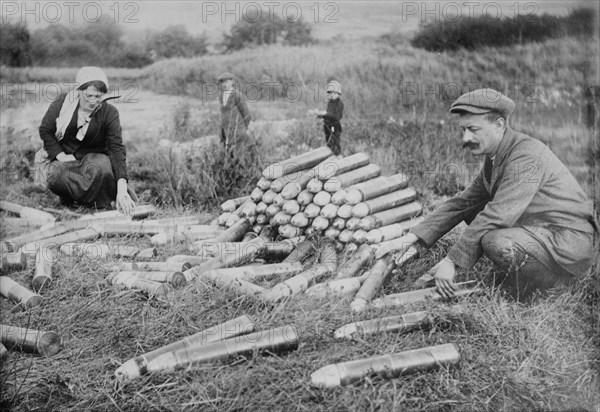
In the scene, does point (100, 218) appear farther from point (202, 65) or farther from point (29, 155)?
point (202, 65)

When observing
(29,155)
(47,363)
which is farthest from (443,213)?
(29,155)

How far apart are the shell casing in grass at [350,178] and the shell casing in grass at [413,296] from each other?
1496 mm

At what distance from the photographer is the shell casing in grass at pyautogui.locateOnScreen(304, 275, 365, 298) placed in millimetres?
5094

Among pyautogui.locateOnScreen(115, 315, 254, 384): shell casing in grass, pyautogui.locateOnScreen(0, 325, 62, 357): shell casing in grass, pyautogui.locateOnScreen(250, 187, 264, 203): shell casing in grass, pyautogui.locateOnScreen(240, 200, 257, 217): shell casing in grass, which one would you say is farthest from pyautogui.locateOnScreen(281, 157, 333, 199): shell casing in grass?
pyautogui.locateOnScreen(0, 325, 62, 357): shell casing in grass

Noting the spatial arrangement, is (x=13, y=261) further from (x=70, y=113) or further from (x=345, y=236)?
(x=345, y=236)

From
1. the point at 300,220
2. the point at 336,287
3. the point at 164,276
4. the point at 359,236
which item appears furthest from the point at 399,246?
the point at 164,276

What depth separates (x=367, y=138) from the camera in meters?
9.37

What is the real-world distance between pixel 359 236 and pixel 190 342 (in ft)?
7.42

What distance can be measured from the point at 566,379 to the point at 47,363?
3575mm

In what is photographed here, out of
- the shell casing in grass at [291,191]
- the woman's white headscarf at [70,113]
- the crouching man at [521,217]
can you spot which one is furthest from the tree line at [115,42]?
the crouching man at [521,217]

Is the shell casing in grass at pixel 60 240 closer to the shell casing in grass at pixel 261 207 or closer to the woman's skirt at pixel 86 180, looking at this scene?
the woman's skirt at pixel 86 180

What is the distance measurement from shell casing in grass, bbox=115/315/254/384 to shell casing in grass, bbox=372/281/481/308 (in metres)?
1.08

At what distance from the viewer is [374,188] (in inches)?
253

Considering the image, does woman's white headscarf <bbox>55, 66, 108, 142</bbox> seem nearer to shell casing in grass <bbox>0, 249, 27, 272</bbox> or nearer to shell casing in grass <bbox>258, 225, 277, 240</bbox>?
shell casing in grass <bbox>0, 249, 27, 272</bbox>
